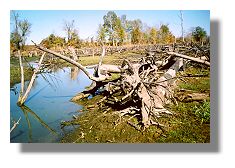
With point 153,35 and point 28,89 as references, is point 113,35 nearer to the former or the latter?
point 153,35

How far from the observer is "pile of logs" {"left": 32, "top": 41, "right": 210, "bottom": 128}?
3332 millimetres

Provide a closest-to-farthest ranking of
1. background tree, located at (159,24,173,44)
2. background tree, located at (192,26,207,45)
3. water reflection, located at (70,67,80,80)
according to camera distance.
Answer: background tree, located at (192,26,207,45) < background tree, located at (159,24,173,44) < water reflection, located at (70,67,80,80)

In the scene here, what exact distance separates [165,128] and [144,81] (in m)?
0.57

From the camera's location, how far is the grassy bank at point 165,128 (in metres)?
3.19

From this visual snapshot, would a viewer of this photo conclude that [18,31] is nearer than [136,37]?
Yes

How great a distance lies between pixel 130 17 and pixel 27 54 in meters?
1.21

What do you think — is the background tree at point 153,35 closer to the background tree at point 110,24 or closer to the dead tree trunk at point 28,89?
the background tree at point 110,24

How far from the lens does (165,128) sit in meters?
3.26

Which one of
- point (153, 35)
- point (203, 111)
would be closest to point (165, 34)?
point (153, 35)

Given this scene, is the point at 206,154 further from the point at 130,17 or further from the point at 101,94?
the point at 130,17

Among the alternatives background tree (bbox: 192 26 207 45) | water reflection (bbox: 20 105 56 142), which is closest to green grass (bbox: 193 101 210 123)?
background tree (bbox: 192 26 207 45)

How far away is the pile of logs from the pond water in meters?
0.11

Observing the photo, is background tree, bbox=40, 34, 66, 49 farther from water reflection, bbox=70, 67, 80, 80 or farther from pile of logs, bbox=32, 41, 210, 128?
water reflection, bbox=70, 67, 80, 80
